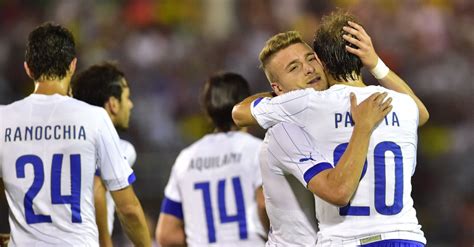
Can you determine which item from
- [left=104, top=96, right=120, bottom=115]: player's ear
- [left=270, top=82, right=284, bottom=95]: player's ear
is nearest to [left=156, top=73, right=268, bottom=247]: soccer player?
[left=104, top=96, right=120, bottom=115]: player's ear

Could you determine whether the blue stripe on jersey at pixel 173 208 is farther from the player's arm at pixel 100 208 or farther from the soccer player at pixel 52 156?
the soccer player at pixel 52 156

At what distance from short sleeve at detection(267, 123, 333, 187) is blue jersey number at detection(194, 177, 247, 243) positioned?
1797 millimetres

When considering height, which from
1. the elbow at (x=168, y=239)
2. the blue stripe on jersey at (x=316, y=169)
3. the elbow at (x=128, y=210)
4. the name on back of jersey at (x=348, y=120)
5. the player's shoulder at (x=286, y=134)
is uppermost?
the name on back of jersey at (x=348, y=120)

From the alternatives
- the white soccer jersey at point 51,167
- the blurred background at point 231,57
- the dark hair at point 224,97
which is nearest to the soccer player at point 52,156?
the white soccer jersey at point 51,167

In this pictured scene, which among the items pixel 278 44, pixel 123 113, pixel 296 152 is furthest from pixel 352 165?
pixel 123 113

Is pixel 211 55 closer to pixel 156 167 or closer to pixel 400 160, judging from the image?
pixel 156 167

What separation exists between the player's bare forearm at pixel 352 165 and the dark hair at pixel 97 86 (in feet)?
6.93

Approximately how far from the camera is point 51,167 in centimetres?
495

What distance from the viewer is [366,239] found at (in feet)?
14.4

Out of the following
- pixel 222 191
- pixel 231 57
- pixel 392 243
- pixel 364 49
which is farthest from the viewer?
pixel 231 57

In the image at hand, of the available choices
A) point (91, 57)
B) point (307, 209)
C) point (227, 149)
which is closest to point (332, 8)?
point (91, 57)

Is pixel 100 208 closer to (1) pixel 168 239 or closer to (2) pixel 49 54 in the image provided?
(2) pixel 49 54

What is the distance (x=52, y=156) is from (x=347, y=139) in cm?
161

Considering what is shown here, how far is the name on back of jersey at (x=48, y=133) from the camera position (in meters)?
4.97
